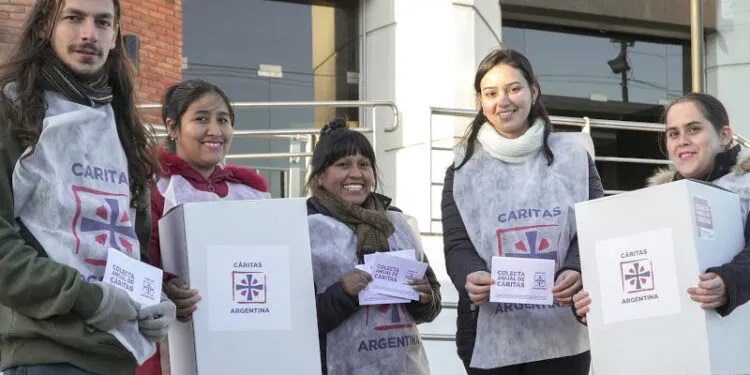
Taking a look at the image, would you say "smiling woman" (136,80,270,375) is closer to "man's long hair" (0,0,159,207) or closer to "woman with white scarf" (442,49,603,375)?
"man's long hair" (0,0,159,207)

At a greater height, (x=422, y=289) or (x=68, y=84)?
(x=68, y=84)

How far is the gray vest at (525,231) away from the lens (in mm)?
3873

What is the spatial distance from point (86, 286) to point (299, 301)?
1.07 m

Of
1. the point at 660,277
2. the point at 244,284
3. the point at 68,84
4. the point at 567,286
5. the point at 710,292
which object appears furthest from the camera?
the point at 567,286

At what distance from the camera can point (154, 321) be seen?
2.89 metres

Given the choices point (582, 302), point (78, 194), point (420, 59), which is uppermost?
point (420, 59)

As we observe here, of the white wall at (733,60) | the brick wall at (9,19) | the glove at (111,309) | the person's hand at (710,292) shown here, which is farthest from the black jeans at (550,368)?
the white wall at (733,60)

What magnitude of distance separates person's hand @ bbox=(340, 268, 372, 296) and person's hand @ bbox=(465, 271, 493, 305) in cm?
37

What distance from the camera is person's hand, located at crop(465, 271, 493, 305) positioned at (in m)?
3.79

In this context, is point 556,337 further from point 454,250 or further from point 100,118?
point 100,118

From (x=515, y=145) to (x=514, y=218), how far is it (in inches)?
11.6

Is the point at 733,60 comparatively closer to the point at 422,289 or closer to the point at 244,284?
the point at 422,289

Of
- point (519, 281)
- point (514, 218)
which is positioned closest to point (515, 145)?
point (514, 218)

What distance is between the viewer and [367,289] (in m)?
3.86
